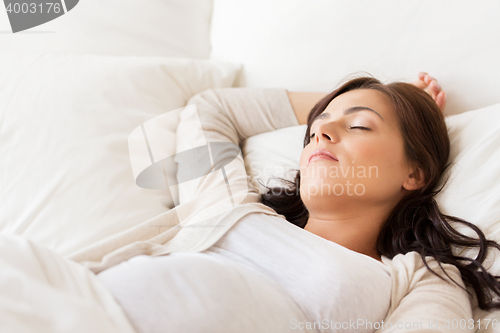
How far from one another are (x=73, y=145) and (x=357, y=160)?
705mm

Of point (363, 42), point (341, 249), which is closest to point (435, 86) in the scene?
point (363, 42)

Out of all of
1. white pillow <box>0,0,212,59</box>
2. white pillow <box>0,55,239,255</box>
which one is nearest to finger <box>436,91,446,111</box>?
white pillow <box>0,55,239,255</box>

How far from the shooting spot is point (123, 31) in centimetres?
129

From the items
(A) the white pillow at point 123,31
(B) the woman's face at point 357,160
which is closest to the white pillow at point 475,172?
(B) the woman's face at point 357,160

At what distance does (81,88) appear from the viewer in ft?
3.34

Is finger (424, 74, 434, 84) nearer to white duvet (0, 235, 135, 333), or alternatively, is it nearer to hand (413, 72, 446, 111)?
hand (413, 72, 446, 111)

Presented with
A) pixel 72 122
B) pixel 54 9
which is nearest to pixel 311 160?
pixel 72 122

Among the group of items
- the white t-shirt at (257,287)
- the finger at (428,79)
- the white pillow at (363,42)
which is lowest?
the white t-shirt at (257,287)

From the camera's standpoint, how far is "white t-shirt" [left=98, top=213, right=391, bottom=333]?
585 millimetres

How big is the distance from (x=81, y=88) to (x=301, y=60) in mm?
703

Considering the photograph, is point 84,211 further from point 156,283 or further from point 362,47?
point 362,47

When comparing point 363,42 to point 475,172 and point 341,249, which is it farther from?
point 341,249

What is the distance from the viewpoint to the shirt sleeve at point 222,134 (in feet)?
3.15

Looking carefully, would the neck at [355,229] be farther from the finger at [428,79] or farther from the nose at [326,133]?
the finger at [428,79]
